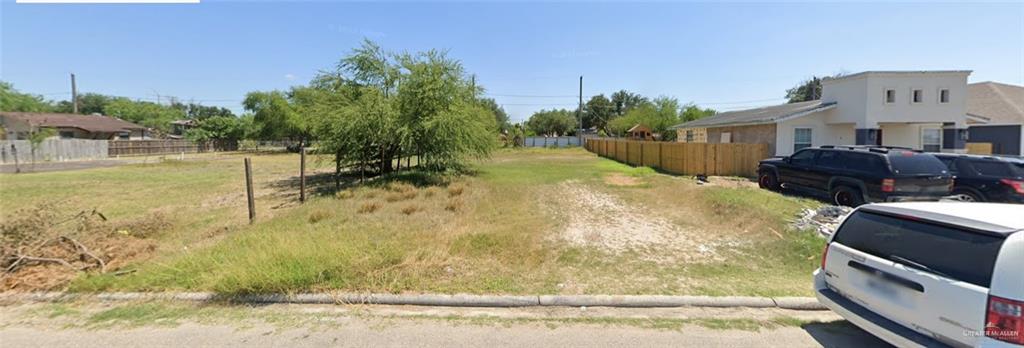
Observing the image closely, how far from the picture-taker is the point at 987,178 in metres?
9.01

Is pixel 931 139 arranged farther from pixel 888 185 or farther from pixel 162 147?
pixel 162 147

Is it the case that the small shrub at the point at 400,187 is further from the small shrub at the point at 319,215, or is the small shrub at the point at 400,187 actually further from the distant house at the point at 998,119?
the distant house at the point at 998,119

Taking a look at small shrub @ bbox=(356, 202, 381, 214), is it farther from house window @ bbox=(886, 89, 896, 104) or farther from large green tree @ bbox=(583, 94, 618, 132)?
large green tree @ bbox=(583, 94, 618, 132)

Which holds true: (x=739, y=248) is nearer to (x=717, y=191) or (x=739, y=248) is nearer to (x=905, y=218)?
(x=905, y=218)

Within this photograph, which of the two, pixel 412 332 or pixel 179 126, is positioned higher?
pixel 179 126

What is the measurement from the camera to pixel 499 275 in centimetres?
479

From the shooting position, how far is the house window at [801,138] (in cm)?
1727

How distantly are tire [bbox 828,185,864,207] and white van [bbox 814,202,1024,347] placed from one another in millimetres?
7534

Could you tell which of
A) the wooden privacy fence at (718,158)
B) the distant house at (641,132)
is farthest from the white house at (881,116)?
the distant house at (641,132)

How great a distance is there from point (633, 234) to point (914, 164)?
23.4 ft

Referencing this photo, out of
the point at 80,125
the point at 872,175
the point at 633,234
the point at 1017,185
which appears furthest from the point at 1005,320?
the point at 80,125

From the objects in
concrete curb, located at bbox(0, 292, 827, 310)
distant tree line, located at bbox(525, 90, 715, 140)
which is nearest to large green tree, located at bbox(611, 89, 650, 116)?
distant tree line, located at bbox(525, 90, 715, 140)

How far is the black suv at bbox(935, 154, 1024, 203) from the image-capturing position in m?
8.64

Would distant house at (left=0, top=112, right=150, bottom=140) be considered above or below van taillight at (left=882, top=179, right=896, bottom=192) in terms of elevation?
above
